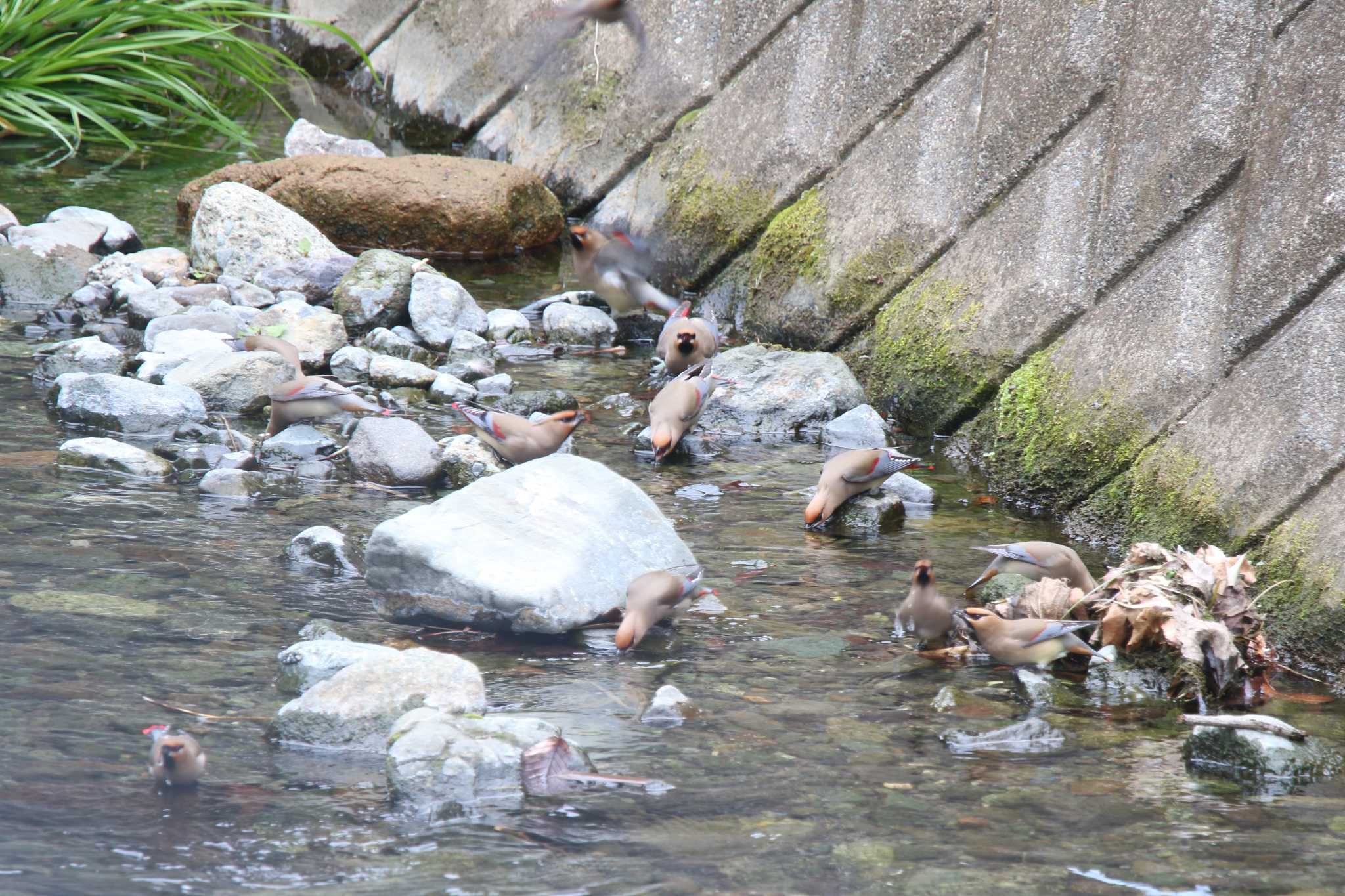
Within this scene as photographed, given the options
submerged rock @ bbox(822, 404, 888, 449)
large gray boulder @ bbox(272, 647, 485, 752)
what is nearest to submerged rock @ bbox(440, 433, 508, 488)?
submerged rock @ bbox(822, 404, 888, 449)

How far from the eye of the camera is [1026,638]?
11.4 feet

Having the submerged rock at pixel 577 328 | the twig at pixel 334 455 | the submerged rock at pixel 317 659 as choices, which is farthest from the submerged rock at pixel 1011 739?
the submerged rock at pixel 577 328

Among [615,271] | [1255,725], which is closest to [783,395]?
[615,271]

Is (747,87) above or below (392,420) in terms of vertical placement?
above

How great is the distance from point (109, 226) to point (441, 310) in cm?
199

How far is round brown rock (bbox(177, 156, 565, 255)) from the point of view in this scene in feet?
24.5

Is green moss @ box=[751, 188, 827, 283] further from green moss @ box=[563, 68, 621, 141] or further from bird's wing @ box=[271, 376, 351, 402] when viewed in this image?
bird's wing @ box=[271, 376, 351, 402]

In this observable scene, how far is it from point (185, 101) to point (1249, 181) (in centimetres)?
802

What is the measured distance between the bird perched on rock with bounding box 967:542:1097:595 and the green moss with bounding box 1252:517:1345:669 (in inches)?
18.2

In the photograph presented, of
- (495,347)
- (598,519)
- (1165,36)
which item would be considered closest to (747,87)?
(495,347)

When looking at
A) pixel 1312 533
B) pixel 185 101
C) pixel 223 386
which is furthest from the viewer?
pixel 185 101

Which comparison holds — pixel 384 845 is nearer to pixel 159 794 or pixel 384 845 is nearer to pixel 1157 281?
pixel 159 794

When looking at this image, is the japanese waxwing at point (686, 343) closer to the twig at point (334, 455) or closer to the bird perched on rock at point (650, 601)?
the twig at point (334, 455)

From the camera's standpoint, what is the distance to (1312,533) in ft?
12.3
